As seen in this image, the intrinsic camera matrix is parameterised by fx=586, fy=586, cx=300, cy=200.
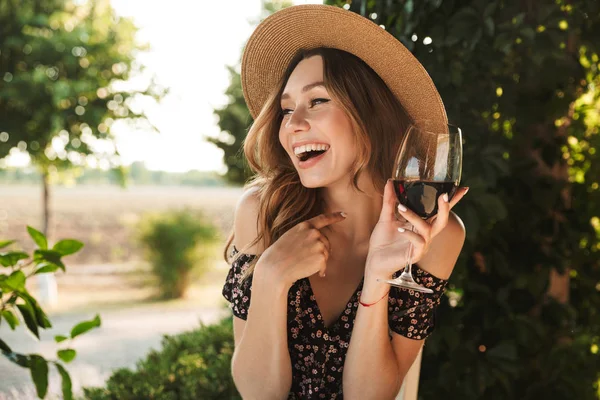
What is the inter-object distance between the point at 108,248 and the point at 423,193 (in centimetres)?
1189

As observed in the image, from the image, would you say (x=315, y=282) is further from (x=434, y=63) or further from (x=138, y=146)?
(x=138, y=146)

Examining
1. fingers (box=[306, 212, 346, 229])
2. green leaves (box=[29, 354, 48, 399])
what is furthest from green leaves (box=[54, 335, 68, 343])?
fingers (box=[306, 212, 346, 229])

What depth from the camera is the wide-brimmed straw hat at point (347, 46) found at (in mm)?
1412

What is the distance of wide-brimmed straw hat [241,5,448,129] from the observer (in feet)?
4.63

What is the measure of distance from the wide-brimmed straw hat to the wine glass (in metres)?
0.23

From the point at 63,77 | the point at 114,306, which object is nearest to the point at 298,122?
the point at 63,77

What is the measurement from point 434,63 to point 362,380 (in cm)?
96

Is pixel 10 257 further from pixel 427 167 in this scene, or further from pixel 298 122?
pixel 427 167

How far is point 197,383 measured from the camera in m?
1.97

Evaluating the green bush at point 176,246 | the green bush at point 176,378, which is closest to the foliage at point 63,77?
the green bush at point 176,246

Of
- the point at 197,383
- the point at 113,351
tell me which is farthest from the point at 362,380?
the point at 113,351

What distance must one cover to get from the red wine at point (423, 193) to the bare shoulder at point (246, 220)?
0.58 metres

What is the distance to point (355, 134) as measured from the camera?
144 cm

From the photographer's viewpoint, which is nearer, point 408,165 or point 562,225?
point 408,165
